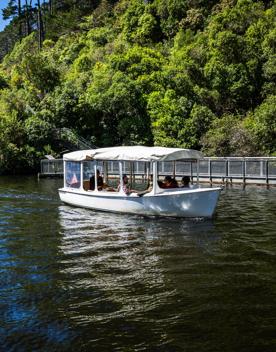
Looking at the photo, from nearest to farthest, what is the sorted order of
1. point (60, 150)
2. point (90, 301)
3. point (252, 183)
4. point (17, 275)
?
Answer: point (90, 301) → point (17, 275) → point (252, 183) → point (60, 150)

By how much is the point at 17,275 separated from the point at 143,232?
664 centimetres

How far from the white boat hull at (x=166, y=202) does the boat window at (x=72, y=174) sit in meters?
1.69

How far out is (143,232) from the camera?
59.4 ft

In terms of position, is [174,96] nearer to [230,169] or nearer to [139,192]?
[230,169]

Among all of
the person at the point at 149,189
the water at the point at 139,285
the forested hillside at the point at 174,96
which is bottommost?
the water at the point at 139,285

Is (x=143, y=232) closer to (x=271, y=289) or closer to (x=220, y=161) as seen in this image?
(x=271, y=289)

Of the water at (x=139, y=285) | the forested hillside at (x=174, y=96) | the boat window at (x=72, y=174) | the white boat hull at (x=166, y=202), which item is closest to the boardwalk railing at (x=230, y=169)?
the forested hillside at (x=174, y=96)

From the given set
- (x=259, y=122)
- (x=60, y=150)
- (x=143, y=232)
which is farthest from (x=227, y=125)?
(x=143, y=232)

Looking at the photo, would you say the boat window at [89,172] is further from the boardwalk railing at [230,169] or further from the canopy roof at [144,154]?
the boardwalk railing at [230,169]

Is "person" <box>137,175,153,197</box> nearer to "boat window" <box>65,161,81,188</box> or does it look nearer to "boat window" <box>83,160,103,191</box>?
"boat window" <box>83,160,103,191</box>

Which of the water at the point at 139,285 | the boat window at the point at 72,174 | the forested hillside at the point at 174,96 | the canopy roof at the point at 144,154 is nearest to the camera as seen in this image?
the water at the point at 139,285

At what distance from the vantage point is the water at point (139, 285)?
840cm

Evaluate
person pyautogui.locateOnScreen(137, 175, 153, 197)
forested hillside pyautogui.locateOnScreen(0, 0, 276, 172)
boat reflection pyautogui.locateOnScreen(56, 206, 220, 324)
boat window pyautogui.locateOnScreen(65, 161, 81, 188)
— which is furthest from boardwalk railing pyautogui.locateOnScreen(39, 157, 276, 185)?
boat reflection pyautogui.locateOnScreen(56, 206, 220, 324)

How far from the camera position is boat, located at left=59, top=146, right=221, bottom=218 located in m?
19.9
